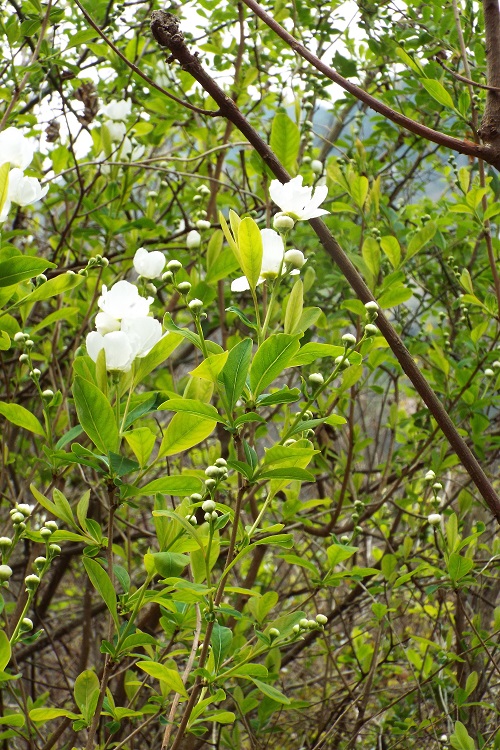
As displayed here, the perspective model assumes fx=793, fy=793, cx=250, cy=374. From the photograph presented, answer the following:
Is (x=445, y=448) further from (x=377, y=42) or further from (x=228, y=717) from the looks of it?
(x=377, y=42)

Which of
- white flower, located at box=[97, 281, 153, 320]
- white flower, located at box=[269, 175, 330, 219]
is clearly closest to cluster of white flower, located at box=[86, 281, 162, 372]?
white flower, located at box=[97, 281, 153, 320]

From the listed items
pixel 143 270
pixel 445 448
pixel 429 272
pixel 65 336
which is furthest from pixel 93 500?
pixel 143 270

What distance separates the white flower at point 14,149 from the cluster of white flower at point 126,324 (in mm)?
A: 310

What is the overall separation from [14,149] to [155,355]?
389mm

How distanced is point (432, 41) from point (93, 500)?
162 cm

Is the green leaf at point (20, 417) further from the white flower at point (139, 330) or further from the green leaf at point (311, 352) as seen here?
the green leaf at point (311, 352)

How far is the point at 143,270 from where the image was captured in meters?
1.09

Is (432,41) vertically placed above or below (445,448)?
above

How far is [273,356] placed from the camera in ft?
2.71

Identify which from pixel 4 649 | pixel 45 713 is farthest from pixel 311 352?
pixel 45 713

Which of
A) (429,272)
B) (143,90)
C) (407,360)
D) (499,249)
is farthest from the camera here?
(429,272)

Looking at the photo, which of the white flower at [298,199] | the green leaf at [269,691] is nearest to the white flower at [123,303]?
the white flower at [298,199]

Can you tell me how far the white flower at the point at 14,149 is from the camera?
1.10 m

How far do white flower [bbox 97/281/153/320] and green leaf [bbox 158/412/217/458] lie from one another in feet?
0.43
